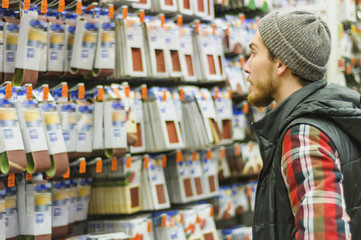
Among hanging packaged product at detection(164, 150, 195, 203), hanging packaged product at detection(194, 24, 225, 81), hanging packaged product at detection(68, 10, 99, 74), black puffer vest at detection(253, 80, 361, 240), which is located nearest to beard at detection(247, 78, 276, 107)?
black puffer vest at detection(253, 80, 361, 240)

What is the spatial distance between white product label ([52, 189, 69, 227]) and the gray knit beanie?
174cm

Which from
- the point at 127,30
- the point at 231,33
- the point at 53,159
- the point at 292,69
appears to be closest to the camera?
the point at 292,69

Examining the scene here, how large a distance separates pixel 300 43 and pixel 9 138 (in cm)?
152

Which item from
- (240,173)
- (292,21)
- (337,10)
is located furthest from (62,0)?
(337,10)

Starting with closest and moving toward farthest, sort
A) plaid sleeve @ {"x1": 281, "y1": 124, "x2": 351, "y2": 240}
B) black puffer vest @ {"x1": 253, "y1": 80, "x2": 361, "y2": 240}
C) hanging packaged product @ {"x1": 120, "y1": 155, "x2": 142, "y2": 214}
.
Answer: plaid sleeve @ {"x1": 281, "y1": 124, "x2": 351, "y2": 240} < black puffer vest @ {"x1": 253, "y1": 80, "x2": 361, "y2": 240} < hanging packaged product @ {"x1": 120, "y1": 155, "x2": 142, "y2": 214}

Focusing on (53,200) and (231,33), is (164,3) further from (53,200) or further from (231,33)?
(53,200)

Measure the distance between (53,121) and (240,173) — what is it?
2091 mm

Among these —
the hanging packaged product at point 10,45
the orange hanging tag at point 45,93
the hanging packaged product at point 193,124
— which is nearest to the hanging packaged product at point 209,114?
the hanging packaged product at point 193,124

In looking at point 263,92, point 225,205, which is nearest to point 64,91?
point 263,92

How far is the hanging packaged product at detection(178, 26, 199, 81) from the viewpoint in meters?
3.97

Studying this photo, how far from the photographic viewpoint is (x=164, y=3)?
150 inches

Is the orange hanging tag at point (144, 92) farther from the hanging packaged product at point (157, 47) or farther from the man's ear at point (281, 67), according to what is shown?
the man's ear at point (281, 67)

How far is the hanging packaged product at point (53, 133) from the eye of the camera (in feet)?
9.38

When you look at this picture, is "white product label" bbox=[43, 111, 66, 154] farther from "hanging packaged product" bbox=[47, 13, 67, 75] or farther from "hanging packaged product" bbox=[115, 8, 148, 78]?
"hanging packaged product" bbox=[115, 8, 148, 78]
